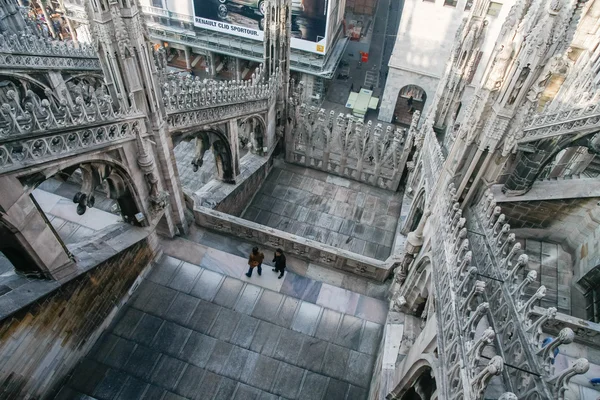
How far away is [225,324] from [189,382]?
192 cm

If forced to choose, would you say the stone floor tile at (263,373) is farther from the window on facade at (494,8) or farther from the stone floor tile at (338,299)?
the window on facade at (494,8)

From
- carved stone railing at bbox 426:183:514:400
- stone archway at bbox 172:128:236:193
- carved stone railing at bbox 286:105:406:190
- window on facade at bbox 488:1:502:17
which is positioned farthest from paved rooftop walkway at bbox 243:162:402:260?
window on facade at bbox 488:1:502:17

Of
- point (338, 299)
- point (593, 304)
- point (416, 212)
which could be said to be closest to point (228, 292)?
point (338, 299)

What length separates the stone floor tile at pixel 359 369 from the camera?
1107 cm

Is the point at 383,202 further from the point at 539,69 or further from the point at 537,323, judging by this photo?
the point at 537,323

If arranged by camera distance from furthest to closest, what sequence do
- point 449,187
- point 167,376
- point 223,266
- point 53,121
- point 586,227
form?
point 586,227 → point 223,266 → point 167,376 → point 449,187 → point 53,121

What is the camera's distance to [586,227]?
14508mm

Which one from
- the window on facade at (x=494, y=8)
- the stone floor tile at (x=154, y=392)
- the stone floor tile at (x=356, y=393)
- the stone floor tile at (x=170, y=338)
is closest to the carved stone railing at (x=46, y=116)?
the stone floor tile at (x=170, y=338)

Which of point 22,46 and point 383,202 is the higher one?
point 22,46

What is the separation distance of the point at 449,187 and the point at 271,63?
1158cm

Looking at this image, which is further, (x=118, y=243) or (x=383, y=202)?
(x=383, y=202)

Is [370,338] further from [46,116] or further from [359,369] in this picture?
[46,116]

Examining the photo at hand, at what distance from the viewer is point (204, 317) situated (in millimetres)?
12062

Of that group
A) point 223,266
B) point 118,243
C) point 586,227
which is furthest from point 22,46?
point 586,227
